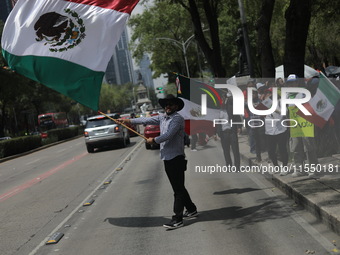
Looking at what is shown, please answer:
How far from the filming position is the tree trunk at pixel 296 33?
10.7 metres

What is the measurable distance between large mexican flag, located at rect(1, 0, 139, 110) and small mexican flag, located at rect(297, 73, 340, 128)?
155 inches

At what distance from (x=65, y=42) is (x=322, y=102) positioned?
5056 mm

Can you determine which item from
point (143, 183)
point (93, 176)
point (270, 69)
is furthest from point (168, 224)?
point (270, 69)

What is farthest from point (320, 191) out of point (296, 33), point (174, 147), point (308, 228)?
point (296, 33)

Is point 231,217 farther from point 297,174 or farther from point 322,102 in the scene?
point 322,102

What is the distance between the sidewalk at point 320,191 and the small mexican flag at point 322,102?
0.96 meters

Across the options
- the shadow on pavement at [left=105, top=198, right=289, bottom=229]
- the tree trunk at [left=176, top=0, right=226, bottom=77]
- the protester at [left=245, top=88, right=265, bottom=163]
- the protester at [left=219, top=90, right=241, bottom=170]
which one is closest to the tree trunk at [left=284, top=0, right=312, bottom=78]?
the protester at [left=245, top=88, right=265, bottom=163]

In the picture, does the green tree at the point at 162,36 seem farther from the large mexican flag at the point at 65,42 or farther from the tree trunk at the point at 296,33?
the large mexican flag at the point at 65,42

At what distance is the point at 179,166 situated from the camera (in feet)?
23.8

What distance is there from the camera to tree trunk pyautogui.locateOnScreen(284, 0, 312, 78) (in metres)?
10.7

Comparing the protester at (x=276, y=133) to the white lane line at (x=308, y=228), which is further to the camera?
the protester at (x=276, y=133)

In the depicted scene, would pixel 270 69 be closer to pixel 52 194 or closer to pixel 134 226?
pixel 52 194

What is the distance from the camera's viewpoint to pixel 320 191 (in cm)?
751

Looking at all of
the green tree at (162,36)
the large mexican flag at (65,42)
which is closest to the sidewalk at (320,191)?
the large mexican flag at (65,42)
